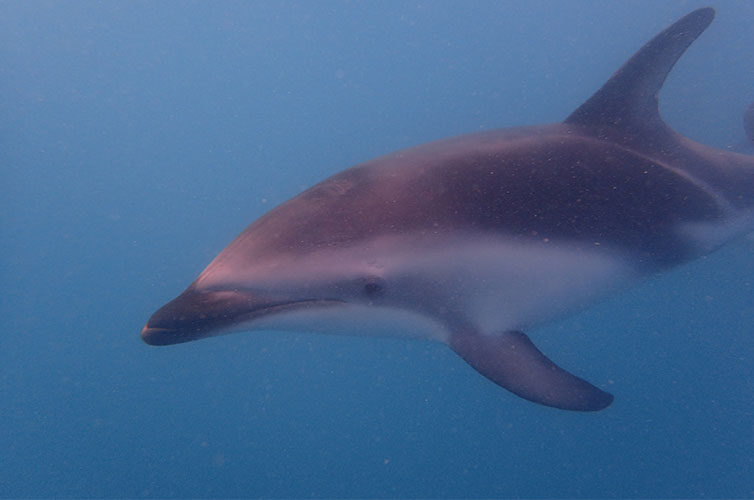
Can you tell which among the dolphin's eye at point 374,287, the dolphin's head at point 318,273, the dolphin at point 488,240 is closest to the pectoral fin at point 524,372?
the dolphin at point 488,240

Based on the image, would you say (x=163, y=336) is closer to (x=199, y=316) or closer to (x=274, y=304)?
(x=199, y=316)

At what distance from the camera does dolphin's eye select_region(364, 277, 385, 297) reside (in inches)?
128

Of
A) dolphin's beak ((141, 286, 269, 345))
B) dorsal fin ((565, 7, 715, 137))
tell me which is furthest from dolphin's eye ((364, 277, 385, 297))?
dorsal fin ((565, 7, 715, 137))

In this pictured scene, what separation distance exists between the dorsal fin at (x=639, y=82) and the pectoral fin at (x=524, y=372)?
2.02 m

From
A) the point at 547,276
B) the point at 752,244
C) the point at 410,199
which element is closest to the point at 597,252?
the point at 547,276

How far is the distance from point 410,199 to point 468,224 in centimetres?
40

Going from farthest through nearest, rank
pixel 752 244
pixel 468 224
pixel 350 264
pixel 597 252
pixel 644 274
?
pixel 752 244 < pixel 644 274 < pixel 597 252 < pixel 468 224 < pixel 350 264

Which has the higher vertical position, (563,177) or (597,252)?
(563,177)

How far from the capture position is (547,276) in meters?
3.78

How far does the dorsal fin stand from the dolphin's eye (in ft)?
7.71

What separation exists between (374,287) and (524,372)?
3.71 feet

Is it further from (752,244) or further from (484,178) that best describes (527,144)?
(752,244)

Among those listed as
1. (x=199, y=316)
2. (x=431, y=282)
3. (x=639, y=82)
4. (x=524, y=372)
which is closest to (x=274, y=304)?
(x=199, y=316)

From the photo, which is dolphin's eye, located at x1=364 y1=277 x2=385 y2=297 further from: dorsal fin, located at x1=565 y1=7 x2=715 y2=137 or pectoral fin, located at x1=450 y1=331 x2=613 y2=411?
dorsal fin, located at x1=565 y1=7 x2=715 y2=137
